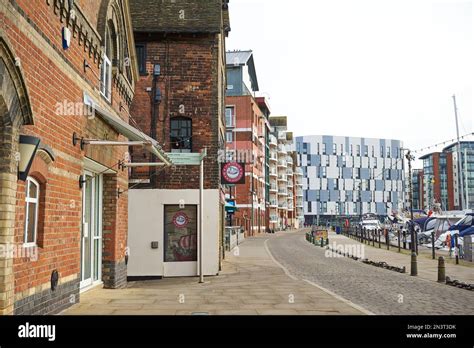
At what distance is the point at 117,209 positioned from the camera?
12.6m

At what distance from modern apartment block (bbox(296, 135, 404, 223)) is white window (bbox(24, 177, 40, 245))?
127215mm

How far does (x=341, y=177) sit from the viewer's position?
136m

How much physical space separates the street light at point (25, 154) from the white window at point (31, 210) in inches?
25.2

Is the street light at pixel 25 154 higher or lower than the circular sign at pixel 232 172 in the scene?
lower

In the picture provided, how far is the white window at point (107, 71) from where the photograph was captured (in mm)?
11855

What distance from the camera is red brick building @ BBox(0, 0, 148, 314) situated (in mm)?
6293

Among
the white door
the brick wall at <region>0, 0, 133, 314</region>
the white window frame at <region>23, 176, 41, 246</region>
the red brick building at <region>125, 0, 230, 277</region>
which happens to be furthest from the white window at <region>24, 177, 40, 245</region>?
the red brick building at <region>125, 0, 230, 277</region>

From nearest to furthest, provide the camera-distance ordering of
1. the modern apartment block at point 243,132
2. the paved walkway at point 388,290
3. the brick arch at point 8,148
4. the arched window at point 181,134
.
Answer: the brick arch at point 8,148, the paved walkway at point 388,290, the arched window at point 181,134, the modern apartment block at point 243,132

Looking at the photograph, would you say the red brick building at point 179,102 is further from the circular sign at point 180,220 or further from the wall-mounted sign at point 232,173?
the wall-mounted sign at point 232,173

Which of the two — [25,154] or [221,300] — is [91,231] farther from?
[25,154]

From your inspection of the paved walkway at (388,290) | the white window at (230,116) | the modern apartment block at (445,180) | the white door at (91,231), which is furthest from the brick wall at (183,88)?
the modern apartment block at (445,180)
